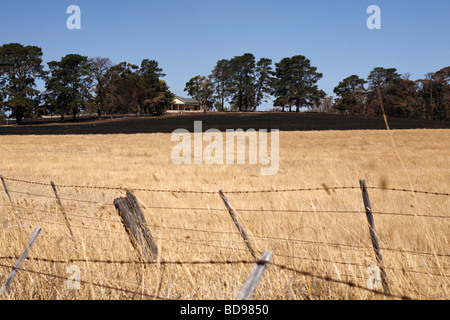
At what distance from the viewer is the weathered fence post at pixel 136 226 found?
4.93 m

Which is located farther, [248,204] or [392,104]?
[392,104]

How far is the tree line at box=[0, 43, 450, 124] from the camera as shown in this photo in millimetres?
76562

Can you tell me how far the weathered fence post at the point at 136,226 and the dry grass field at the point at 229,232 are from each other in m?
0.16

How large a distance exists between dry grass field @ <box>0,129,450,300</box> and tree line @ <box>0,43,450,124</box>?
57.5 m

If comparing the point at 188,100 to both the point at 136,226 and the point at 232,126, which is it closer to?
the point at 232,126

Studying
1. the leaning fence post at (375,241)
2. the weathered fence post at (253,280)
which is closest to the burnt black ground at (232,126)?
the leaning fence post at (375,241)

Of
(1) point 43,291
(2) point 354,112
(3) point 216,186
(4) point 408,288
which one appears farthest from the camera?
(2) point 354,112

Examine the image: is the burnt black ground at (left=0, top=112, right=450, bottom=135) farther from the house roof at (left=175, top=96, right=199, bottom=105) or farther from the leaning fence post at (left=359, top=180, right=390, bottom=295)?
the house roof at (left=175, top=96, right=199, bottom=105)

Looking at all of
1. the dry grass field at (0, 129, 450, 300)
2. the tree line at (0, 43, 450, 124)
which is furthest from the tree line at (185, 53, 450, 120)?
the dry grass field at (0, 129, 450, 300)

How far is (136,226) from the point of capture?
4.96m
